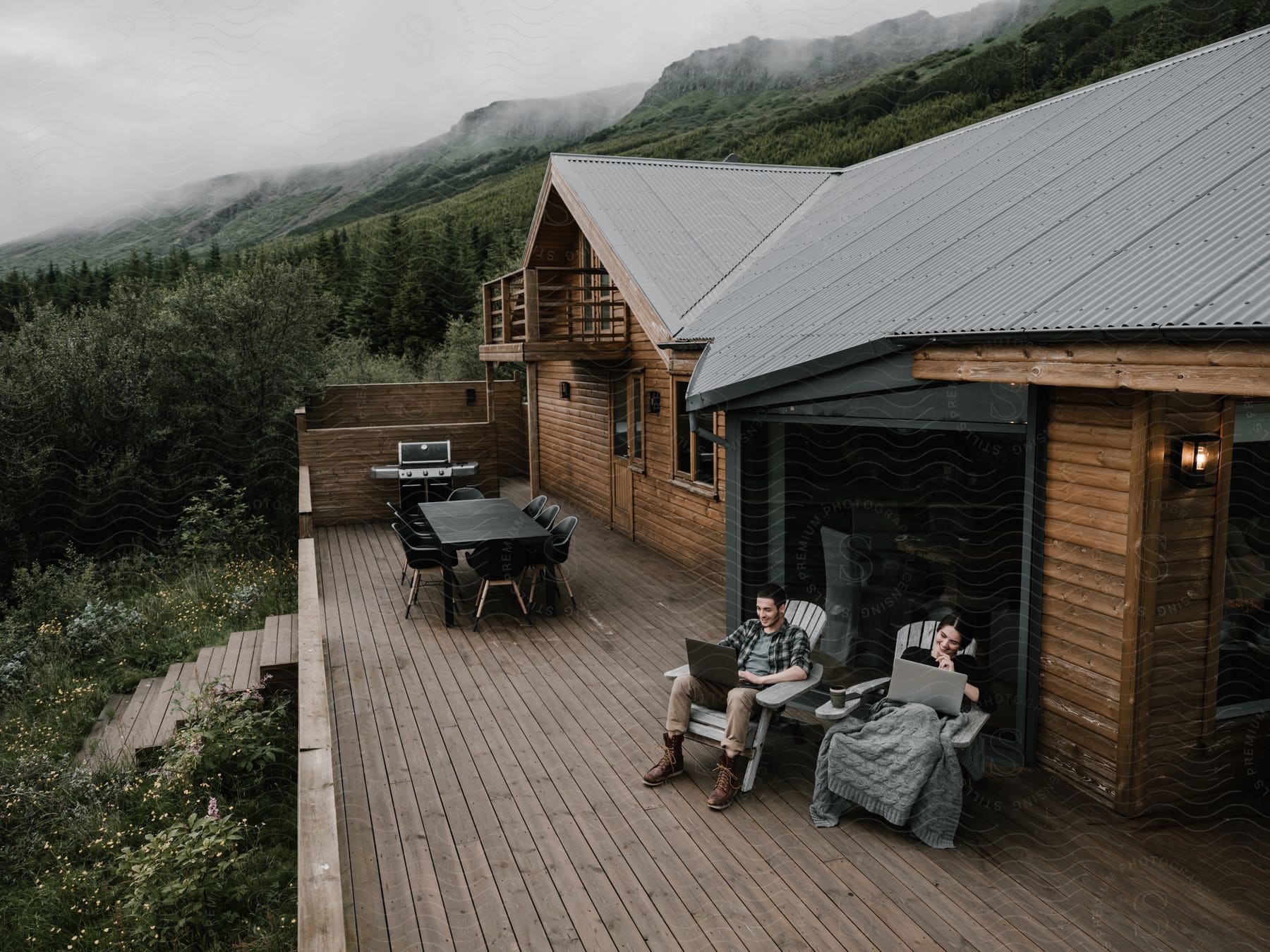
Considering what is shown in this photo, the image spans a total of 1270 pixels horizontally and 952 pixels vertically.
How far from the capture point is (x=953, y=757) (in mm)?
4098

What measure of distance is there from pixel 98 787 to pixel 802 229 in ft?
26.5

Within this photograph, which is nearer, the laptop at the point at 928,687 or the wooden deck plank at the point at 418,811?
the wooden deck plank at the point at 418,811

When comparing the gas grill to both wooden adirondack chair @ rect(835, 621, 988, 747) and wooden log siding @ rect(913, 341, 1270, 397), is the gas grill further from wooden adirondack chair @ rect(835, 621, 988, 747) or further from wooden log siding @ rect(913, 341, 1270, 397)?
wooden log siding @ rect(913, 341, 1270, 397)

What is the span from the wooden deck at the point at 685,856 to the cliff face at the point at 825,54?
6850 centimetres

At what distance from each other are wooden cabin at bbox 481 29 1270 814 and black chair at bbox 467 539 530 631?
6.37ft

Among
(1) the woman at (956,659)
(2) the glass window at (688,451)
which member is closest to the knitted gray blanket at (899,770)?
(1) the woman at (956,659)

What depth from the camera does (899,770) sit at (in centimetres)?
415

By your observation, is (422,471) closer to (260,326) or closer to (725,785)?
(260,326)

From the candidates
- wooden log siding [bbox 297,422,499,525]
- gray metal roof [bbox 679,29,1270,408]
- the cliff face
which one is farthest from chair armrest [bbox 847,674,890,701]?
the cliff face

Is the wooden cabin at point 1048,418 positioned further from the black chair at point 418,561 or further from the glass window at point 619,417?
the black chair at point 418,561

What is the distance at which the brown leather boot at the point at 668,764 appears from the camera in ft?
15.6

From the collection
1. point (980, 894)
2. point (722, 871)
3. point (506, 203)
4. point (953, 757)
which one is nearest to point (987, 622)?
point (953, 757)

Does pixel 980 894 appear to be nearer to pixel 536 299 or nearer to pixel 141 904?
pixel 141 904

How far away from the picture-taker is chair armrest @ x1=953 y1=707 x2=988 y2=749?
408cm
